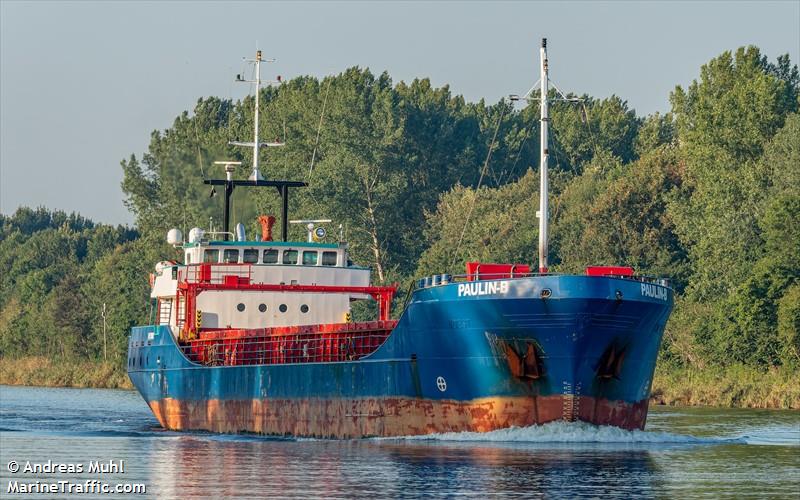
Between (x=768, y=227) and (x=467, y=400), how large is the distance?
128 feet

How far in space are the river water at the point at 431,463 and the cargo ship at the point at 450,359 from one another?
0.74 meters

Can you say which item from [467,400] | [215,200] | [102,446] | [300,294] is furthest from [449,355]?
[215,200]

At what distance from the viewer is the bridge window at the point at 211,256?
5119 cm

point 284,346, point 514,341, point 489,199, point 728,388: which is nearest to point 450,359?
point 514,341

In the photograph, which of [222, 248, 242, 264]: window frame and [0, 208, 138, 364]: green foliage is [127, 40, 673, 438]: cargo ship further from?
[0, 208, 138, 364]: green foliage

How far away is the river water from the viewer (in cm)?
2919

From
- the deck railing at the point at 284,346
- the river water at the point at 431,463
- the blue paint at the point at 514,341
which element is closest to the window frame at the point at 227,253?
the deck railing at the point at 284,346

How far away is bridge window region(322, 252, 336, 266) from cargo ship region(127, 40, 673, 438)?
64.0 inches

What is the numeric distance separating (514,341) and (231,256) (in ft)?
52.1

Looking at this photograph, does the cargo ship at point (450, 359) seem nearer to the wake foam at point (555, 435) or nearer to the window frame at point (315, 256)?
the wake foam at point (555, 435)

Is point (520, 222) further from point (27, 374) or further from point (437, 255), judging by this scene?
point (27, 374)

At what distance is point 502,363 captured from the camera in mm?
37906

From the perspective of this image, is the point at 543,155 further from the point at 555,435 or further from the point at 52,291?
the point at 52,291

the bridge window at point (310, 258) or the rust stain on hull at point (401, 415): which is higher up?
the bridge window at point (310, 258)
